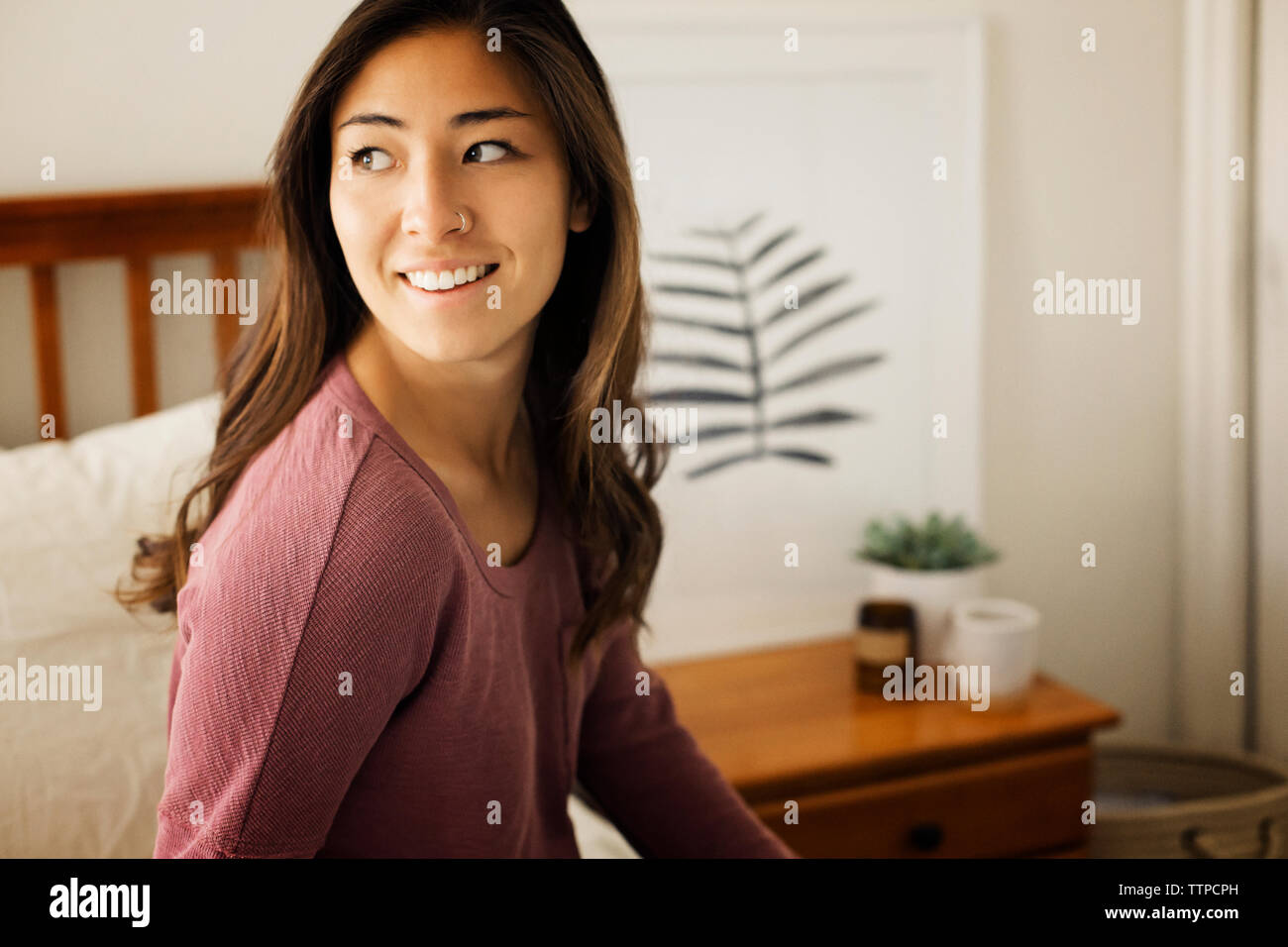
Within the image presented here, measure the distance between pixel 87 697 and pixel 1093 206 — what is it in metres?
1.48

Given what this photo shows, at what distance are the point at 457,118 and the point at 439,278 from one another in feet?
0.34

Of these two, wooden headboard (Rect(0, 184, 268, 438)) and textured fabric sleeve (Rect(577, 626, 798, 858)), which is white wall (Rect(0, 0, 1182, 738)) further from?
textured fabric sleeve (Rect(577, 626, 798, 858))

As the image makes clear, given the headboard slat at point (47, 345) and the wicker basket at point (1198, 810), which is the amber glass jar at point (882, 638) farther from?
the headboard slat at point (47, 345)

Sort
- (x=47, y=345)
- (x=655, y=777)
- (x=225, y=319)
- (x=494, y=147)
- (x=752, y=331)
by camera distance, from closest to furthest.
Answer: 1. (x=494, y=147)
2. (x=655, y=777)
3. (x=47, y=345)
4. (x=225, y=319)
5. (x=752, y=331)

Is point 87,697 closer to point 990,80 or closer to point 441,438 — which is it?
point 441,438

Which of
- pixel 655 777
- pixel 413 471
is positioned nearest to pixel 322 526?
pixel 413 471

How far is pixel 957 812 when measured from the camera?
1350 millimetres

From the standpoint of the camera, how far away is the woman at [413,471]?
62 centimetres

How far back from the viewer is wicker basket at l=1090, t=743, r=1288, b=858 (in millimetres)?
1370

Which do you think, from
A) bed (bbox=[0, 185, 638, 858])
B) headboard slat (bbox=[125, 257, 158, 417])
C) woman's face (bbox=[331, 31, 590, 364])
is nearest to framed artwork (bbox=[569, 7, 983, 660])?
bed (bbox=[0, 185, 638, 858])

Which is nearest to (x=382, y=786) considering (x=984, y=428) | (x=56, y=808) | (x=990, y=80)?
(x=56, y=808)

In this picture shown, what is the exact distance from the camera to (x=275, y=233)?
0.80 m

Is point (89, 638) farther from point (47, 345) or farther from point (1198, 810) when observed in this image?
point (1198, 810)
